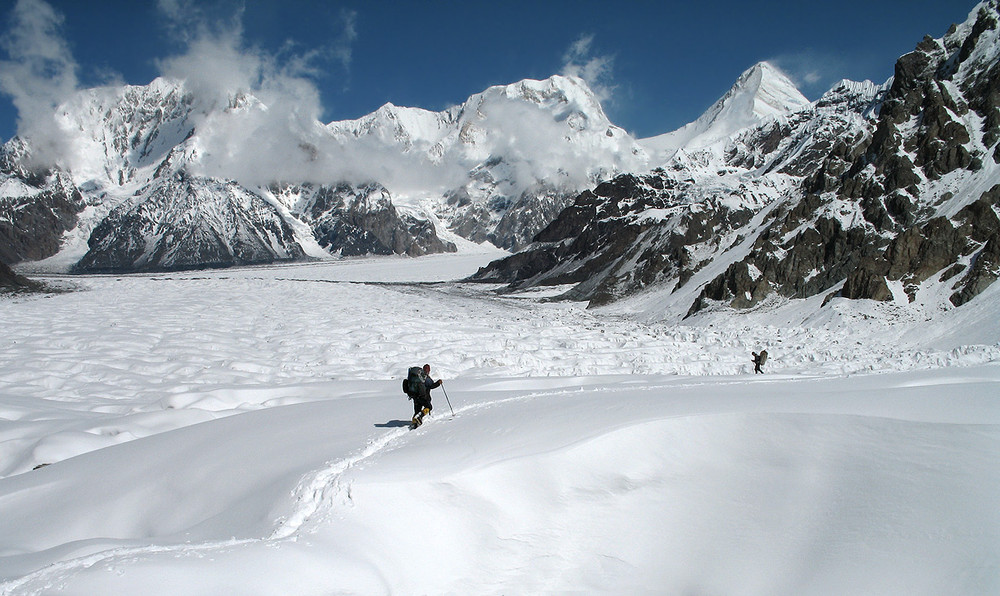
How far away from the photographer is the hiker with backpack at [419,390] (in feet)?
30.9

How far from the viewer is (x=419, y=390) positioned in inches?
371

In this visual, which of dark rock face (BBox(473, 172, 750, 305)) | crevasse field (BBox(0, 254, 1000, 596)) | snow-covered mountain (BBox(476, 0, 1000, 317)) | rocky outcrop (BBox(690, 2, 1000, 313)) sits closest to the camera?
crevasse field (BBox(0, 254, 1000, 596))

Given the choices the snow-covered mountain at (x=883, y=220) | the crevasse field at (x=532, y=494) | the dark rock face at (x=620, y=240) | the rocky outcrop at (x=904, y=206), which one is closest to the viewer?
the crevasse field at (x=532, y=494)

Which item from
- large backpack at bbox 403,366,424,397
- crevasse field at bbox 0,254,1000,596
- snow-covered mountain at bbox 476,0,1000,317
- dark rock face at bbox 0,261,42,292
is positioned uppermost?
snow-covered mountain at bbox 476,0,1000,317

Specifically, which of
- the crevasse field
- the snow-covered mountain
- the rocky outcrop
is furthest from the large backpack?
the rocky outcrop

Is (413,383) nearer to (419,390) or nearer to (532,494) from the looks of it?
(419,390)

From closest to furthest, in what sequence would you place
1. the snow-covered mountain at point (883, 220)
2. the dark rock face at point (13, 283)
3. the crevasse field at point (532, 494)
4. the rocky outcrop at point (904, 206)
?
the crevasse field at point (532, 494) → the snow-covered mountain at point (883, 220) → the rocky outcrop at point (904, 206) → the dark rock face at point (13, 283)

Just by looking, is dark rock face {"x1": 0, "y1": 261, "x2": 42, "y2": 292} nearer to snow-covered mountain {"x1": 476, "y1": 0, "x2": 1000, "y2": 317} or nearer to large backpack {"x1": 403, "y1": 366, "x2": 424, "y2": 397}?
large backpack {"x1": 403, "y1": 366, "x2": 424, "y2": 397}

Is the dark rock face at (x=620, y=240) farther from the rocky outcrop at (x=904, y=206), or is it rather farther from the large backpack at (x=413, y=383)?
the large backpack at (x=413, y=383)

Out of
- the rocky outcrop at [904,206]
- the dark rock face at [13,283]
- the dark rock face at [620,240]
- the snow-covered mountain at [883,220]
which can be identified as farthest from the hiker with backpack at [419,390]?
the dark rock face at [13,283]

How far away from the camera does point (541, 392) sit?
13.0 metres

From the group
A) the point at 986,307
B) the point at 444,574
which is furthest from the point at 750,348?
the point at 444,574

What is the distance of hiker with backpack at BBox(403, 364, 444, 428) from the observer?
9406 millimetres

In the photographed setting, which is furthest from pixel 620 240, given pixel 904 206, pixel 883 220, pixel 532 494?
pixel 532 494
